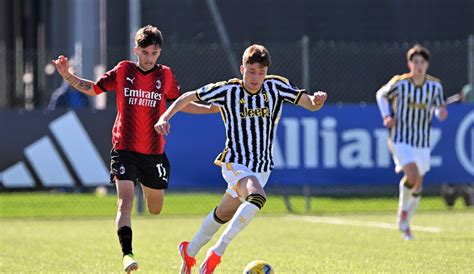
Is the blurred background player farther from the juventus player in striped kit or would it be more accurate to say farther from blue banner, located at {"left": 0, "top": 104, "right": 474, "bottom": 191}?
the juventus player in striped kit

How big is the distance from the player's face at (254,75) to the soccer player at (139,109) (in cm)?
51

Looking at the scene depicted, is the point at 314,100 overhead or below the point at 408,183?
overhead

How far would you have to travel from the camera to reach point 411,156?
14.7 m

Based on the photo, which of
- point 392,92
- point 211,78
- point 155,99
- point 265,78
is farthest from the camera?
point 211,78

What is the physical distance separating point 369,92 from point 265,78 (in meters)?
13.1

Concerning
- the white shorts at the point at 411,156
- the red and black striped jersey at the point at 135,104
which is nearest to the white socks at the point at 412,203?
the white shorts at the point at 411,156

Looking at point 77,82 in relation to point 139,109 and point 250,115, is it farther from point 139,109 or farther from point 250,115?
point 250,115

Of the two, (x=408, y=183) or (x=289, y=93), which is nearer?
(x=289, y=93)

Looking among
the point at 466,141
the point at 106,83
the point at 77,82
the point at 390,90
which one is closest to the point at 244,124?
the point at 106,83

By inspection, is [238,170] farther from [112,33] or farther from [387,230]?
[112,33]

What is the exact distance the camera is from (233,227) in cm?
916

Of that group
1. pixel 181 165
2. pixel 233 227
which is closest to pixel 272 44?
pixel 181 165

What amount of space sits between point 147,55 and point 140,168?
96cm

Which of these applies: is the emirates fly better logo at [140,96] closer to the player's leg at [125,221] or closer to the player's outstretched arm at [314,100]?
the player's leg at [125,221]
